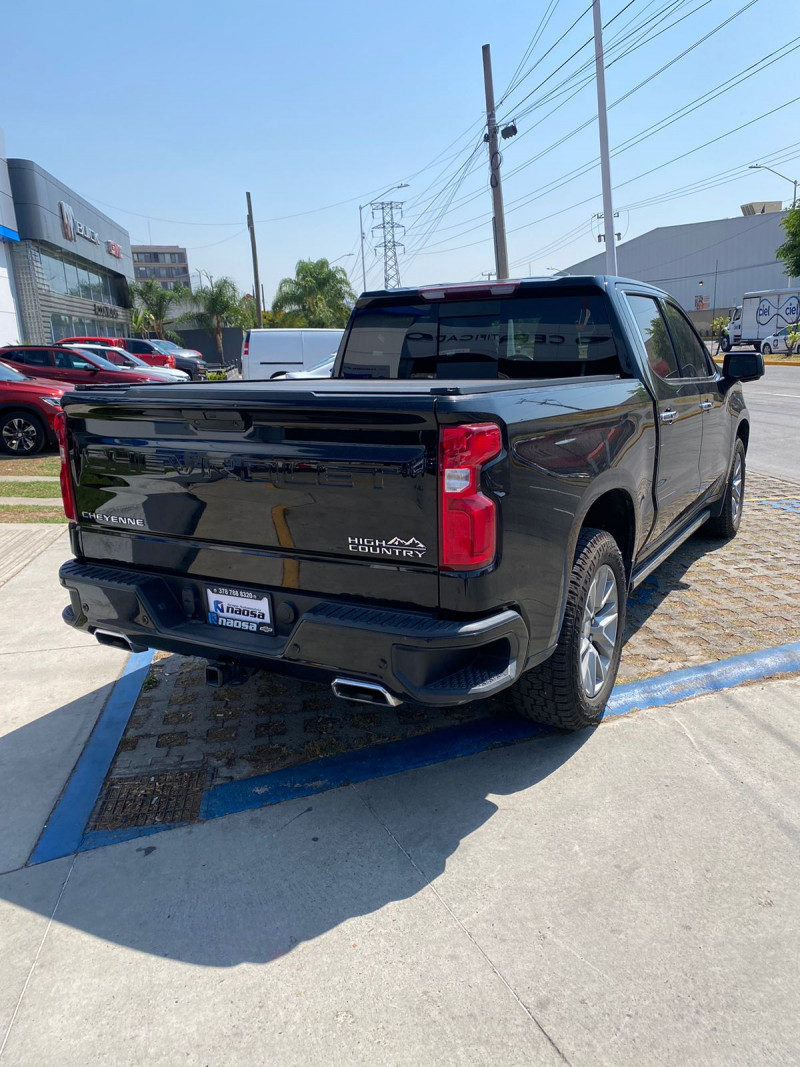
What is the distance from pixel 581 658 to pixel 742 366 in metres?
3.23

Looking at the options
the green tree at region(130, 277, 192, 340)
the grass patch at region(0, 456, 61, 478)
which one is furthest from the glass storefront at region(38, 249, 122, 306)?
the grass patch at region(0, 456, 61, 478)

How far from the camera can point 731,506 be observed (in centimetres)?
641

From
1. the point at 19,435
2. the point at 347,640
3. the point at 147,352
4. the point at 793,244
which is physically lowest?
the point at 19,435

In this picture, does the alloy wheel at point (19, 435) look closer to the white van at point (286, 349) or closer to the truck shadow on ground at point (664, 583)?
the white van at point (286, 349)

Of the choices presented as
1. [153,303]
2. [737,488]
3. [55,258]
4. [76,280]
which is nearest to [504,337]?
[737,488]

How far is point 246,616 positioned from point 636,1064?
1853mm

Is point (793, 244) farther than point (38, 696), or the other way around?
point (793, 244)

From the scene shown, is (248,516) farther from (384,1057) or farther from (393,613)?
(384,1057)

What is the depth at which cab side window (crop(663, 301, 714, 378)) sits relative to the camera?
4895 millimetres

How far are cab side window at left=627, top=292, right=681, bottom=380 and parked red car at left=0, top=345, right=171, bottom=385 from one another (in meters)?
12.7

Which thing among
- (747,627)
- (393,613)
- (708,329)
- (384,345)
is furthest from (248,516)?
(708,329)

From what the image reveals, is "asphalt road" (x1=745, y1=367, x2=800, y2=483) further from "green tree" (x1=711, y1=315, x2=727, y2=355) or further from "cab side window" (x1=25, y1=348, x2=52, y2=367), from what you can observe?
"green tree" (x1=711, y1=315, x2=727, y2=355)

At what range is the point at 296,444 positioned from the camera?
8.79ft

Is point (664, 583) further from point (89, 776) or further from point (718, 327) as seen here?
point (718, 327)
